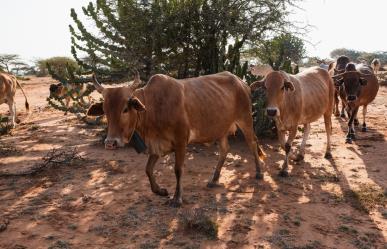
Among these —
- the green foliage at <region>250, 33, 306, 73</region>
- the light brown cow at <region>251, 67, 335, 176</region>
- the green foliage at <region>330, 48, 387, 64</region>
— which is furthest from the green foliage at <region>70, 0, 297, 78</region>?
the green foliage at <region>330, 48, 387, 64</region>

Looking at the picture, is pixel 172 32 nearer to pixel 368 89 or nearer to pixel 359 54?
pixel 368 89

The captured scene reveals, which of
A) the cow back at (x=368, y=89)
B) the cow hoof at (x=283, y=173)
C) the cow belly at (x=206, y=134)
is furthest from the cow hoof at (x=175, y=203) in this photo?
the cow back at (x=368, y=89)

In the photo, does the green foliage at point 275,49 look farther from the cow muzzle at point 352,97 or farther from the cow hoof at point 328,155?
the cow hoof at point 328,155

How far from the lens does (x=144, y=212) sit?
504cm

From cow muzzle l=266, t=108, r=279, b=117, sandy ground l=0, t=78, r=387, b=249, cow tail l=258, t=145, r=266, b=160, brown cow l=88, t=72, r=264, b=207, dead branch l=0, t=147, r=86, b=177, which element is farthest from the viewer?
cow tail l=258, t=145, r=266, b=160

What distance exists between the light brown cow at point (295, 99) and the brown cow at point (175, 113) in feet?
1.43

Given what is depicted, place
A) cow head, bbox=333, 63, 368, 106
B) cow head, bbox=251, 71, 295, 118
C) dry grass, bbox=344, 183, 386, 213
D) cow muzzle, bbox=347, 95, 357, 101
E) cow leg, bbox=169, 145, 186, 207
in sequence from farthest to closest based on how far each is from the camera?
1. cow head, bbox=333, 63, 368, 106
2. cow muzzle, bbox=347, 95, 357, 101
3. cow head, bbox=251, 71, 295, 118
4. dry grass, bbox=344, 183, 386, 213
5. cow leg, bbox=169, 145, 186, 207

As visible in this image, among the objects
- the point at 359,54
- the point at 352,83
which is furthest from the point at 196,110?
the point at 359,54

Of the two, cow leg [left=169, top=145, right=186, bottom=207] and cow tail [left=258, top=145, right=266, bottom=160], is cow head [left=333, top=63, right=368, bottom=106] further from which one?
cow leg [left=169, top=145, right=186, bottom=207]

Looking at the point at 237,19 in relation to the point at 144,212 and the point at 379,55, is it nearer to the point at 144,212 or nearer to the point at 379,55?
the point at 144,212

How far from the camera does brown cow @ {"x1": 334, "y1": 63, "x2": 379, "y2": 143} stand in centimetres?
927

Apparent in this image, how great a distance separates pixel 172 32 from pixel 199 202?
430 centimetres

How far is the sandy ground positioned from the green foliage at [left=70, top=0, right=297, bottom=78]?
1940mm

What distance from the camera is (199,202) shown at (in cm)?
542
